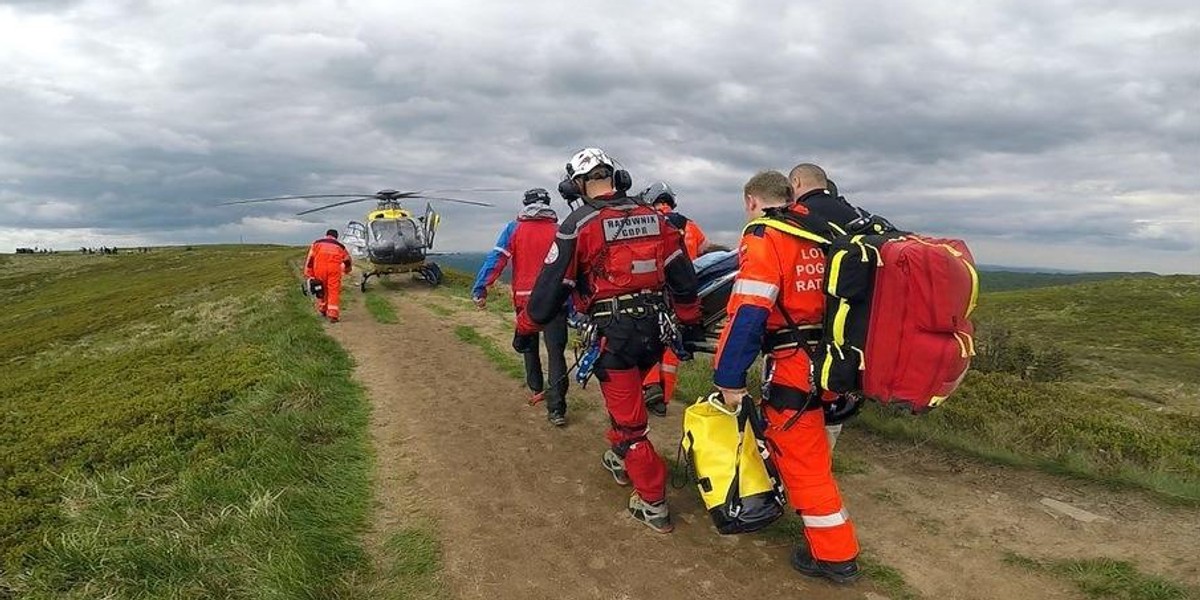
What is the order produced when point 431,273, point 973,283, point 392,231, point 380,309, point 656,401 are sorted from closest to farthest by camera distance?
point 973,283 < point 656,401 < point 380,309 < point 392,231 < point 431,273

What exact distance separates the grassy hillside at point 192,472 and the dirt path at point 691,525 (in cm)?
75

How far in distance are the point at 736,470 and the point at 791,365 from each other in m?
0.97

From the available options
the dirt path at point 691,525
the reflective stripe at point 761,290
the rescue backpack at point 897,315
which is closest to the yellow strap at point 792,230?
the rescue backpack at point 897,315

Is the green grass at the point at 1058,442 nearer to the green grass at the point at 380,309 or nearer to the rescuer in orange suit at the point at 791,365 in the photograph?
the rescuer in orange suit at the point at 791,365

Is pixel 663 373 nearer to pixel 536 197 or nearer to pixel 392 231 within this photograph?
pixel 536 197

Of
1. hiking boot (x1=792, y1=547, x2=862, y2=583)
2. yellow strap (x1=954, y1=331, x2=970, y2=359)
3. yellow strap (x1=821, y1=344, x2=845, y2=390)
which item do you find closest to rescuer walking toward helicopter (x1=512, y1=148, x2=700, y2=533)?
hiking boot (x1=792, y1=547, x2=862, y2=583)

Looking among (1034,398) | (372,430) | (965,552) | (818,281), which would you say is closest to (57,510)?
(372,430)

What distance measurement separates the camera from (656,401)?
8.80m

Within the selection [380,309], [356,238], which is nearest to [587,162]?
[380,309]

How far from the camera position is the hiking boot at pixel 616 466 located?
6728 mm

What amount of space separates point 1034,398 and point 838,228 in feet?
24.5

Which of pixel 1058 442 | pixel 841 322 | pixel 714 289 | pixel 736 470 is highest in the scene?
pixel 714 289

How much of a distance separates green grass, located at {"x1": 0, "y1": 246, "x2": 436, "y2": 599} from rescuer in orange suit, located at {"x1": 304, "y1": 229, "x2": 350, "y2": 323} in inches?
39.4

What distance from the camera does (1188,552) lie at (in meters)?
5.01
